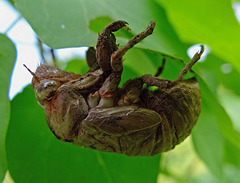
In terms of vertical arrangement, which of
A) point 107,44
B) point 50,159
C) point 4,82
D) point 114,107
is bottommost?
point 50,159

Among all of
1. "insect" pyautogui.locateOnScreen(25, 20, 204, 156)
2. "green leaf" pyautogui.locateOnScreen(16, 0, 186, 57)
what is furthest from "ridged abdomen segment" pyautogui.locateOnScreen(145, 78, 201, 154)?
"green leaf" pyautogui.locateOnScreen(16, 0, 186, 57)

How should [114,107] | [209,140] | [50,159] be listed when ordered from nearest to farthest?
[114,107] → [50,159] → [209,140]

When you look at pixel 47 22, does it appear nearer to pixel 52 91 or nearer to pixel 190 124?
A: pixel 52 91

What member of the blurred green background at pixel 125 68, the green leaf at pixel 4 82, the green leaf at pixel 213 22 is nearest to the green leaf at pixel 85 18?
the blurred green background at pixel 125 68

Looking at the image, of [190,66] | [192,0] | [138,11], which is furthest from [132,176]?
[192,0]

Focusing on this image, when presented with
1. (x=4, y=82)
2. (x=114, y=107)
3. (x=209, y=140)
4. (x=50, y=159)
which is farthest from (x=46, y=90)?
(x=209, y=140)

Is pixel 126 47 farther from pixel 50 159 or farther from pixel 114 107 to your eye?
pixel 50 159
